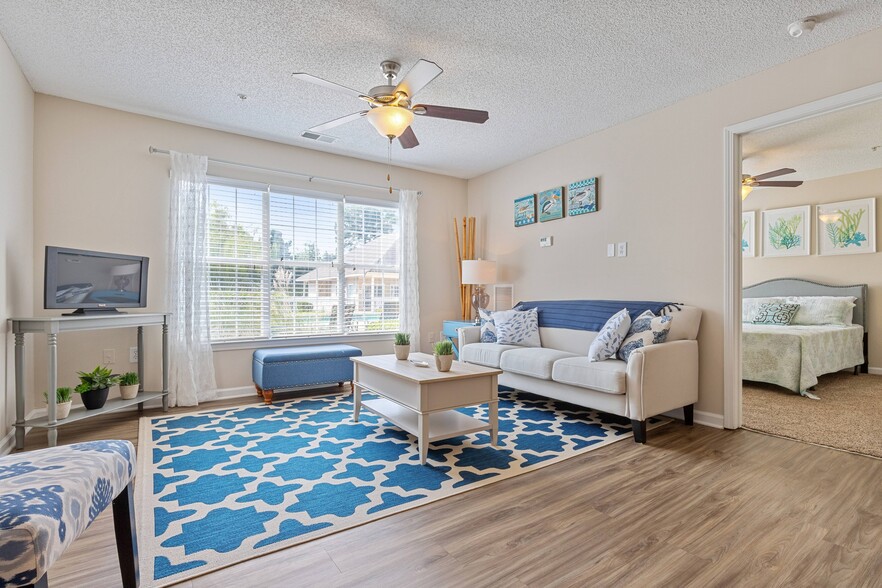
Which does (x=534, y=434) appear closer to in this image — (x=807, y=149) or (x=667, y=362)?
(x=667, y=362)

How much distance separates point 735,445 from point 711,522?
1193mm

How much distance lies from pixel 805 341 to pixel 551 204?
9.08 ft

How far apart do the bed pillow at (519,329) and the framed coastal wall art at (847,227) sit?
14.1ft

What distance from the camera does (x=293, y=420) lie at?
3455 millimetres

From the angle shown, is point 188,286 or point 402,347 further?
point 188,286

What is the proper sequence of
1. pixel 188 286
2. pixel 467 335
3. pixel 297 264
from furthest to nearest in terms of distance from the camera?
1. pixel 297 264
2. pixel 467 335
3. pixel 188 286

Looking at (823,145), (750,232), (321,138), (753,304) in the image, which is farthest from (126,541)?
(750,232)

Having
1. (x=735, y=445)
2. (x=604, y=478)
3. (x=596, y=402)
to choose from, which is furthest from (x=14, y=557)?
(x=735, y=445)

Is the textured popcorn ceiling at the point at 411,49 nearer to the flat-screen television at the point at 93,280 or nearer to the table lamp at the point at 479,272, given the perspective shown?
the flat-screen television at the point at 93,280

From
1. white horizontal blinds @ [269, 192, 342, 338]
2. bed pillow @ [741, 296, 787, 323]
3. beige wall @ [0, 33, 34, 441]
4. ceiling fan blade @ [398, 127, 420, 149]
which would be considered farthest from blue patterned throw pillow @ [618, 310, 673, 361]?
beige wall @ [0, 33, 34, 441]

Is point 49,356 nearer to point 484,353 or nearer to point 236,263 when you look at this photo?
point 236,263

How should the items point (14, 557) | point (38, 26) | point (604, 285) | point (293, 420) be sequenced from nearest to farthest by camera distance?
point (14, 557) → point (38, 26) → point (293, 420) → point (604, 285)

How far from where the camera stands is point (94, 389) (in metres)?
3.18

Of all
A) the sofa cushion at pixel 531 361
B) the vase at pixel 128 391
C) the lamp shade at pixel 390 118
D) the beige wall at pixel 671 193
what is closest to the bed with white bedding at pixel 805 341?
the beige wall at pixel 671 193
